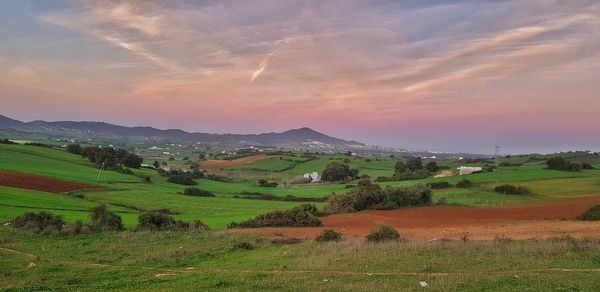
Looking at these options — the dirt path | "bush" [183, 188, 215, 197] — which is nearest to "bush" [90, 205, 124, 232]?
"bush" [183, 188, 215, 197]

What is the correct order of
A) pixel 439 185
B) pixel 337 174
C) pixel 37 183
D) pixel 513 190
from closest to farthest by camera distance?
pixel 37 183 < pixel 513 190 < pixel 439 185 < pixel 337 174

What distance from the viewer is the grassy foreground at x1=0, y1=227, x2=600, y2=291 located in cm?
1374

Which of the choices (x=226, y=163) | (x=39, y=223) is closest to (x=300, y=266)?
(x=39, y=223)

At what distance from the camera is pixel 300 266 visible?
1833cm

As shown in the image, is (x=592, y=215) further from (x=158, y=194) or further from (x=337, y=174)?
(x=337, y=174)

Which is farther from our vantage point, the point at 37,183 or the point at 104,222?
the point at 37,183

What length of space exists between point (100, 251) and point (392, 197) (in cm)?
3555

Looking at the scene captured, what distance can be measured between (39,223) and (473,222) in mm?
33507

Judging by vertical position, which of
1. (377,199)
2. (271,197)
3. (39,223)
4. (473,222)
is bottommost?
(271,197)

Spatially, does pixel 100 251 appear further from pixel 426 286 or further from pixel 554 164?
pixel 554 164

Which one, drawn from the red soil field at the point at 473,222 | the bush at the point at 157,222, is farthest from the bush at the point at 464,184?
the bush at the point at 157,222

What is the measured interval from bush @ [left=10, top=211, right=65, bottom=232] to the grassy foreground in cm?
390

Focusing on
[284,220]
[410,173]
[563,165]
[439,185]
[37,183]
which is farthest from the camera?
[410,173]

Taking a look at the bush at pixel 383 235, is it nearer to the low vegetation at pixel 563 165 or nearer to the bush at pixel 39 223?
the bush at pixel 39 223
